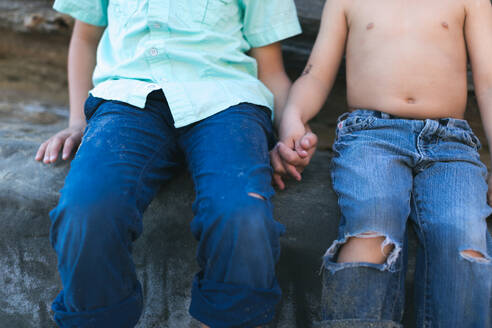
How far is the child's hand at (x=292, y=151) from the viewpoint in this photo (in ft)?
3.98

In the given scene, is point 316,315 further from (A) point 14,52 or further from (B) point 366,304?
(A) point 14,52

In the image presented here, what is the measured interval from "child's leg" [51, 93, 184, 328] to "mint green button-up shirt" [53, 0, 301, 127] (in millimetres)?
203

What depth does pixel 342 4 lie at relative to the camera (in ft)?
4.83

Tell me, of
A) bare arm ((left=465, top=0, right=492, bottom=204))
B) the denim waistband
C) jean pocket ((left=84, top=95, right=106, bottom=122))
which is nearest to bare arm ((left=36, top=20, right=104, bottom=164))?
jean pocket ((left=84, top=95, right=106, bottom=122))

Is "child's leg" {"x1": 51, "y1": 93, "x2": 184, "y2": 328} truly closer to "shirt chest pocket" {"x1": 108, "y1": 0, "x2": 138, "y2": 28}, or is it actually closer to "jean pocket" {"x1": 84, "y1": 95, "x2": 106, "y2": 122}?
"jean pocket" {"x1": 84, "y1": 95, "x2": 106, "y2": 122}

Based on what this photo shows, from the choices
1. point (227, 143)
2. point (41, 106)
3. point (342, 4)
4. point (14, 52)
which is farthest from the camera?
point (14, 52)

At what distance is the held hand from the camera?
1.34m

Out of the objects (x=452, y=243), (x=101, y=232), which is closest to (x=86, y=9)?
(x=101, y=232)

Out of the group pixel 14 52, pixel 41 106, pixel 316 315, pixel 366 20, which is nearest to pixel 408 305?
pixel 316 315

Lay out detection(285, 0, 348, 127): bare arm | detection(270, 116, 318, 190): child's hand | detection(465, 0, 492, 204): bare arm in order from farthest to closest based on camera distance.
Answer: detection(285, 0, 348, 127): bare arm → detection(465, 0, 492, 204): bare arm → detection(270, 116, 318, 190): child's hand

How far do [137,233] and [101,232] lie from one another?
10cm

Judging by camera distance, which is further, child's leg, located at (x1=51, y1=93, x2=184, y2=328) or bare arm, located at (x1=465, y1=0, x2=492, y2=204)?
bare arm, located at (x1=465, y1=0, x2=492, y2=204)

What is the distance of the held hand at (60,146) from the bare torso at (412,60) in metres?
0.83

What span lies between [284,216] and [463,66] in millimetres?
683
